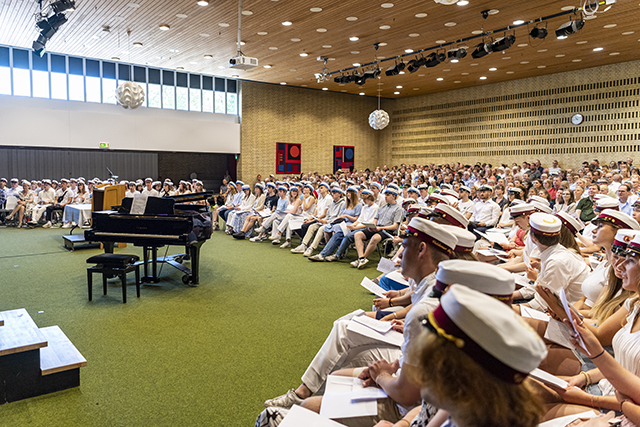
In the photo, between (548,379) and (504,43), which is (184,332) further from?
(504,43)

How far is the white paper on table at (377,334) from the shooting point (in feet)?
8.32

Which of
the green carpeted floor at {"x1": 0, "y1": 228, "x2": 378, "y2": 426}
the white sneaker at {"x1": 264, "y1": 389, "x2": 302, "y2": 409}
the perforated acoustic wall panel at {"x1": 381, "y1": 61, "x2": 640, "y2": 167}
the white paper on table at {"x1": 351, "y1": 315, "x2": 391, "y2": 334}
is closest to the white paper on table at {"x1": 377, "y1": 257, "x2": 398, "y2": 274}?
the green carpeted floor at {"x1": 0, "y1": 228, "x2": 378, "y2": 426}

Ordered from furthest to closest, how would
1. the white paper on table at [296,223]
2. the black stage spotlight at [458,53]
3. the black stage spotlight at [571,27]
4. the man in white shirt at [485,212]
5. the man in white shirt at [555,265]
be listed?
1. the black stage spotlight at [458,53]
2. the white paper on table at [296,223]
3. the man in white shirt at [485,212]
4. the black stage spotlight at [571,27]
5. the man in white shirt at [555,265]

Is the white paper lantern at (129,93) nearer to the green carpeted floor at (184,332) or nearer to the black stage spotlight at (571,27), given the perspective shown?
the green carpeted floor at (184,332)

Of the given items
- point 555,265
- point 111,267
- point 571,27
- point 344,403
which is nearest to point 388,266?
point 555,265

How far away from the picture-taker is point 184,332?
14.4 ft

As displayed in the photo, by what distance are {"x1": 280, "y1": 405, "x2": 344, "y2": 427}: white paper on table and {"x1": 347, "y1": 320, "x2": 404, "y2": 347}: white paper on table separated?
2.30ft

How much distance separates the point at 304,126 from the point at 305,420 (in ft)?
62.7

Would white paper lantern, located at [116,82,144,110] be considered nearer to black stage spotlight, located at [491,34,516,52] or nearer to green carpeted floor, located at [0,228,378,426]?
green carpeted floor, located at [0,228,378,426]

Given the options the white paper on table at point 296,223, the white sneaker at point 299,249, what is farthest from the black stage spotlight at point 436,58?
the white sneaker at point 299,249

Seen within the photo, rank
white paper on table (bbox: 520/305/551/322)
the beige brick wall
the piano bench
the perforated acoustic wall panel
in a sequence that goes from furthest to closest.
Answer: the beige brick wall, the perforated acoustic wall panel, the piano bench, white paper on table (bbox: 520/305/551/322)

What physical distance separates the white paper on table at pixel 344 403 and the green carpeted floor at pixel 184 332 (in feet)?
3.10

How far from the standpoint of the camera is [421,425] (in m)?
1.49

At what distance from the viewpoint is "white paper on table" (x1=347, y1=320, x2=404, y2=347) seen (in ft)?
8.32
